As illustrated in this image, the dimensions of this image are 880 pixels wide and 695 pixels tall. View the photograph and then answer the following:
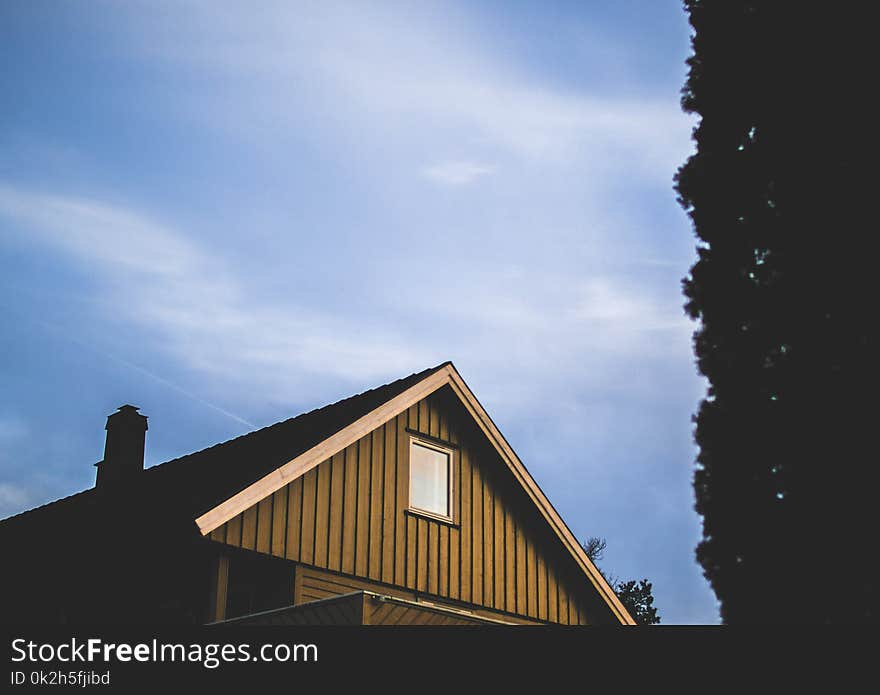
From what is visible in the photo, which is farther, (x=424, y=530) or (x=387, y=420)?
(x=424, y=530)

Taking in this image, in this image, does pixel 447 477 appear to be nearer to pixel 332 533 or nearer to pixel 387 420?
pixel 387 420

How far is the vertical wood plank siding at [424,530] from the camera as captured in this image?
16.6 meters

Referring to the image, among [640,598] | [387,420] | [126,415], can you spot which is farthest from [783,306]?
[640,598]

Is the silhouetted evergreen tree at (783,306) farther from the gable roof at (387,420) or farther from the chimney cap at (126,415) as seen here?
the chimney cap at (126,415)

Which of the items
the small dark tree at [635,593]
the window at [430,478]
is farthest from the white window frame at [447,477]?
the small dark tree at [635,593]

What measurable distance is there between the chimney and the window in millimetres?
9096

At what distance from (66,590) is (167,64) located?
26237mm

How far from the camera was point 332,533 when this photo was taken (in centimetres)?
1708

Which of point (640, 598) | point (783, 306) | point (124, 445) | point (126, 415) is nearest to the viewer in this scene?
point (783, 306)

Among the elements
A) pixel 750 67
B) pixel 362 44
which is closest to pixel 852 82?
pixel 750 67

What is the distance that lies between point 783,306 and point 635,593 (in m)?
42.6

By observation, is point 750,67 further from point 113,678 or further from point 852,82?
point 113,678

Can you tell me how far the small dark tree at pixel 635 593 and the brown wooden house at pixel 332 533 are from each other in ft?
99.3

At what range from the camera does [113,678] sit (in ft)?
21.5
